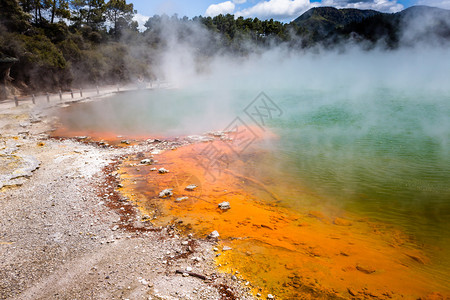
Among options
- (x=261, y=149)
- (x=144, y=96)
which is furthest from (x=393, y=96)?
(x=144, y=96)

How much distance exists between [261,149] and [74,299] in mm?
7428

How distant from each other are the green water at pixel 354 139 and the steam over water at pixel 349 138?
28 millimetres

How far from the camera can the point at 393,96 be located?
1992cm

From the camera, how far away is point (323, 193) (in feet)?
21.4

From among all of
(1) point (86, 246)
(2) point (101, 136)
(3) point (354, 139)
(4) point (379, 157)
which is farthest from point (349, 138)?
(2) point (101, 136)

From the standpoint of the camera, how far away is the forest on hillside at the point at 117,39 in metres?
19.8

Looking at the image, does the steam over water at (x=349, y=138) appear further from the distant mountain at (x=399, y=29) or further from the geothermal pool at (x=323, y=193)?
the distant mountain at (x=399, y=29)

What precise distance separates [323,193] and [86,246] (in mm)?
5201

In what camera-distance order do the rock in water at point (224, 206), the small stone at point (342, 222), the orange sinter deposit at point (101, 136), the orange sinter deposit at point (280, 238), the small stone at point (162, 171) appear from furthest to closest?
the orange sinter deposit at point (101, 136), the small stone at point (162, 171), the rock in water at point (224, 206), the small stone at point (342, 222), the orange sinter deposit at point (280, 238)

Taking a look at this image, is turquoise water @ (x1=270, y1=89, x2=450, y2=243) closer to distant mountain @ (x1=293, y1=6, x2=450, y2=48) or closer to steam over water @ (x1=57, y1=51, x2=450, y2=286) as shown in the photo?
steam over water @ (x1=57, y1=51, x2=450, y2=286)

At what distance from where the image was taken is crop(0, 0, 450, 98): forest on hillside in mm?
19797

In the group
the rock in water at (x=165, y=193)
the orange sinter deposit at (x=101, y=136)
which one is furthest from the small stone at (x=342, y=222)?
the orange sinter deposit at (x=101, y=136)

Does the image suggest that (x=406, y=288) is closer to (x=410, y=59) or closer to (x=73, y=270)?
(x=73, y=270)

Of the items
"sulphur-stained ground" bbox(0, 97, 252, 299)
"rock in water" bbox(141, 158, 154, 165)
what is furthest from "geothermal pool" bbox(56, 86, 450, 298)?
"sulphur-stained ground" bbox(0, 97, 252, 299)
